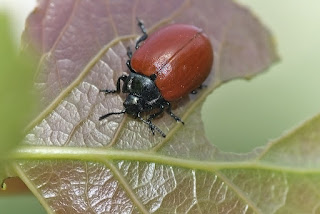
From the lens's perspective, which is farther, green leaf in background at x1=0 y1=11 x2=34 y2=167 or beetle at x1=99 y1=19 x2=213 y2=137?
beetle at x1=99 y1=19 x2=213 y2=137

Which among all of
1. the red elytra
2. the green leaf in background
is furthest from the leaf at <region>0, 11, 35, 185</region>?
the red elytra

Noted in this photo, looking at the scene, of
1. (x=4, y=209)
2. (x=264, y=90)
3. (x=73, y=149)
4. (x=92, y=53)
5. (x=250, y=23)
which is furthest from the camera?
(x=264, y=90)

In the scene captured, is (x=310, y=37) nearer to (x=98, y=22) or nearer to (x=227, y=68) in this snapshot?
(x=227, y=68)

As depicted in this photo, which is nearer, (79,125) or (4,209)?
(79,125)

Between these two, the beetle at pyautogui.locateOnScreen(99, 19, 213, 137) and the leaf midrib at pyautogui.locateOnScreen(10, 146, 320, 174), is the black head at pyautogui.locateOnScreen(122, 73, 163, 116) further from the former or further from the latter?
the leaf midrib at pyautogui.locateOnScreen(10, 146, 320, 174)

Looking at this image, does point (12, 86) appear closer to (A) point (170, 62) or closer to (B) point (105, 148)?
(B) point (105, 148)

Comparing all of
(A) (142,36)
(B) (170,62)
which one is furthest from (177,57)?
(A) (142,36)

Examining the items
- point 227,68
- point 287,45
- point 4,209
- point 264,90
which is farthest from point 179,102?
point 4,209

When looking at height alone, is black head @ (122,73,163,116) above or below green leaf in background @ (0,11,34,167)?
below
